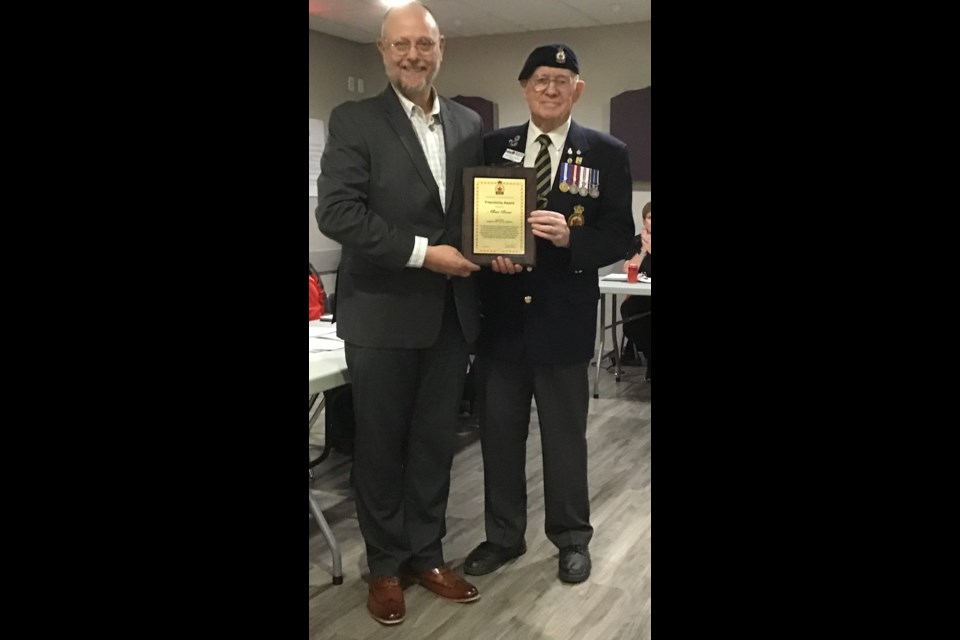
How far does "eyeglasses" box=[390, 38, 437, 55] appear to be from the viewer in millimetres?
2020

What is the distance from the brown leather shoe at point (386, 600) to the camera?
220 centimetres

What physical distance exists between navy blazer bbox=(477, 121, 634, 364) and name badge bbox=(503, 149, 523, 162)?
3.3 inches

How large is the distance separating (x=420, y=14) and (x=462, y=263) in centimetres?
57

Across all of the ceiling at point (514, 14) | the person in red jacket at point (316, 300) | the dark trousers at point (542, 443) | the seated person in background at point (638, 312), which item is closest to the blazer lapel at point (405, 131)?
the dark trousers at point (542, 443)

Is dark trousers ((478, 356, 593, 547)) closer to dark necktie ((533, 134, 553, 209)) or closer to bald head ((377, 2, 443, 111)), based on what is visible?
dark necktie ((533, 134, 553, 209))

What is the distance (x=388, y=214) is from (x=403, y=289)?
0.18 m

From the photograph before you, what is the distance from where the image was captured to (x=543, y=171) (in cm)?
225

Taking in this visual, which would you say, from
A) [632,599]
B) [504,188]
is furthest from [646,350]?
[504,188]

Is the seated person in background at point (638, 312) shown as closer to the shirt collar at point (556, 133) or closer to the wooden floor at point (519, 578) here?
the wooden floor at point (519, 578)

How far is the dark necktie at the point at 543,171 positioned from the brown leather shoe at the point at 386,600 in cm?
103

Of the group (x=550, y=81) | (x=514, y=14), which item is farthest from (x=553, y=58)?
(x=514, y=14)

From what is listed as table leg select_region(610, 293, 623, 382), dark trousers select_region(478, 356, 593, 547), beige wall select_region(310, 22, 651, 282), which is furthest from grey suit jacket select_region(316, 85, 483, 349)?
beige wall select_region(310, 22, 651, 282)

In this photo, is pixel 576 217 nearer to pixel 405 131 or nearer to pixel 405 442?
pixel 405 131
